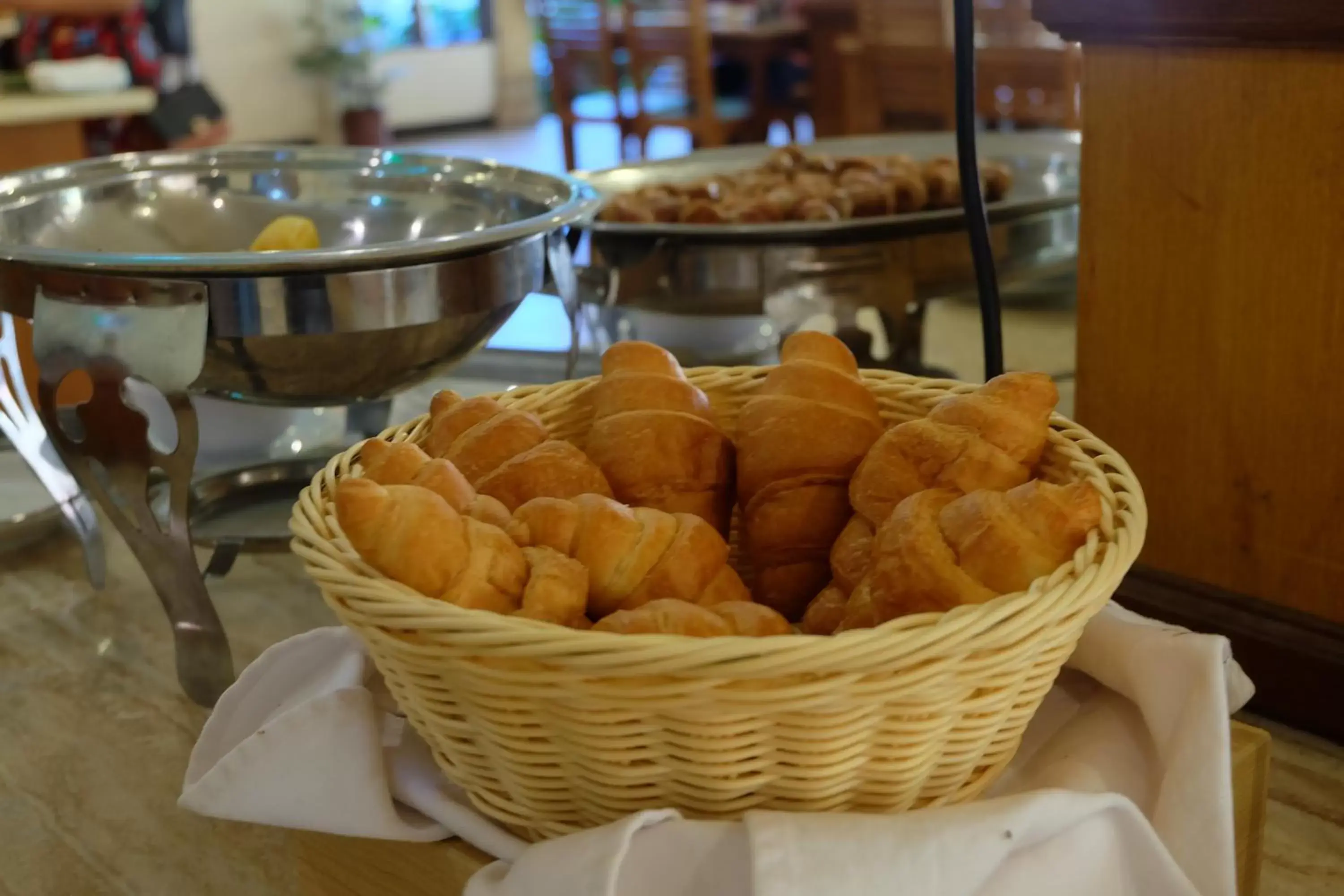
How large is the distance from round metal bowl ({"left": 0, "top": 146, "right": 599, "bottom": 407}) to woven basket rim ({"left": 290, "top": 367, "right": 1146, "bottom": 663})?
1.48 ft

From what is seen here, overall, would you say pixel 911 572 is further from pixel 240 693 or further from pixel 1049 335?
pixel 1049 335

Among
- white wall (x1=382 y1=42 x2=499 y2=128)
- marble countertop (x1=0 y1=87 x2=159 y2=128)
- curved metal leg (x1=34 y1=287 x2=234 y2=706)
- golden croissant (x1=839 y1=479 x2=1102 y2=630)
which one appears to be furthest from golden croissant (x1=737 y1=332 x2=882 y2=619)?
white wall (x1=382 y1=42 x2=499 y2=128)

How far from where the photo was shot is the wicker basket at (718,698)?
18.8 inches

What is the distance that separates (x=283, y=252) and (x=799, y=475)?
21.2 inches

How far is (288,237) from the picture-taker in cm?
127

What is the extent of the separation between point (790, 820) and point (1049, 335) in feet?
6.24

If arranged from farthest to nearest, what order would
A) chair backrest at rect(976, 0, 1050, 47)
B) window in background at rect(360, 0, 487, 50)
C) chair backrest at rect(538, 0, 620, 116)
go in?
window in background at rect(360, 0, 487, 50), chair backrest at rect(538, 0, 620, 116), chair backrest at rect(976, 0, 1050, 47)

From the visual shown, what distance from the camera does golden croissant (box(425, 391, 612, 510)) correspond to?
65 cm

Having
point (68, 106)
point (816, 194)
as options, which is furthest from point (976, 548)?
point (68, 106)

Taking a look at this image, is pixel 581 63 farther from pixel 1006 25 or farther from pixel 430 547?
pixel 430 547

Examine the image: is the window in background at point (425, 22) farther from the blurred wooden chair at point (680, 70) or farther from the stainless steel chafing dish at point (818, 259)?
the stainless steel chafing dish at point (818, 259)

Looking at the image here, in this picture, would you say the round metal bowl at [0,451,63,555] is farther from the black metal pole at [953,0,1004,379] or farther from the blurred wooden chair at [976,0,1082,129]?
the blurred wooden chair at [976,0,1082,129]

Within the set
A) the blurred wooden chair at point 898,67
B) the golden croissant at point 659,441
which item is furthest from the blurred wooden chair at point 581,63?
the golden croissant at point 659,441

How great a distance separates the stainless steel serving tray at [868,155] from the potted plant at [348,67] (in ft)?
12.9
